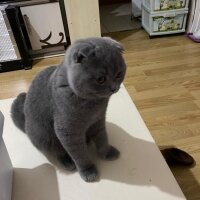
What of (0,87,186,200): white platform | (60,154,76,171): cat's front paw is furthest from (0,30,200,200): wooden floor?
(60,154,76,171): cat's front paw

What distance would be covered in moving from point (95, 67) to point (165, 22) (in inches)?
61.5

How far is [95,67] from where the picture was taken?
43 centimetres

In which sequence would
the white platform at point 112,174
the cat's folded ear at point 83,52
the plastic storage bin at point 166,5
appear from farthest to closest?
the plastic storage bin at point 166,5 < the white platform at point 112,174 < the cat's folded ear at point 83,52

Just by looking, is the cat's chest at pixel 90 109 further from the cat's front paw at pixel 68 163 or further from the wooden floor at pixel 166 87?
the wooden floor at pixel 166 87

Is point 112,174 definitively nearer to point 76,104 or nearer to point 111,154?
point 111,154

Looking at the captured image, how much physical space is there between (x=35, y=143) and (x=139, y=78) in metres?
0.97

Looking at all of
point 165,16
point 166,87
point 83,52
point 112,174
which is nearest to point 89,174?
point 112,174

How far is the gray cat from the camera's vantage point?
0.43m

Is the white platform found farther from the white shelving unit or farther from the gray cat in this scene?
the white shelving unit

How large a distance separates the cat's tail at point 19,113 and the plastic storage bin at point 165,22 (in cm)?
138

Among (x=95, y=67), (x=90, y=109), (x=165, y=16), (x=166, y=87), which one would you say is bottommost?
(x=166, y=87)

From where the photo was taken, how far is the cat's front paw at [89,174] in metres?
0.56

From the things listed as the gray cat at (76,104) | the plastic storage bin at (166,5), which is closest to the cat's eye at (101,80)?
the gray cat at (76,104)

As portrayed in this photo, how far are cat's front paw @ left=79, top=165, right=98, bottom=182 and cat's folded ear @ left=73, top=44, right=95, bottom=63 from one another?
268mm
